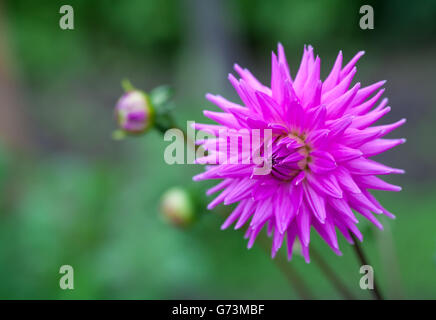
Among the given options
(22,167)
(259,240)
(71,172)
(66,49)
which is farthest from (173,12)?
(259,240)

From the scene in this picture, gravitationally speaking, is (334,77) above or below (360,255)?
above

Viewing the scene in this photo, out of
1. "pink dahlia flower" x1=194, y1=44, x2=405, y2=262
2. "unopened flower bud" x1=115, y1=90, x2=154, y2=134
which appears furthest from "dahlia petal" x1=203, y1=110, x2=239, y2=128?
"unopened flower bud" x1=115, y1=90, x2=154, y2=134

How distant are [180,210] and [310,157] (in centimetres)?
88

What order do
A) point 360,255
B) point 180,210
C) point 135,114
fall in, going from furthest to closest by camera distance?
point 180,210
point 135,114
point 360,255

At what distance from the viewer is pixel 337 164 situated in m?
1.16

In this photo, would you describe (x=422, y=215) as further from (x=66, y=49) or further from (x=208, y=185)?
(x=66, y=49)

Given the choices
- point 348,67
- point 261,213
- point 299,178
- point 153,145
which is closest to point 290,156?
point 299,178

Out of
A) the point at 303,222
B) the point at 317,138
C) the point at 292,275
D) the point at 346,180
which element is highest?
the point at 317,138

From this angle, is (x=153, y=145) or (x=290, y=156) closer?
(x=290, y=156)

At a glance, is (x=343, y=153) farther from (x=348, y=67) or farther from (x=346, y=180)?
(x=348, y=67)

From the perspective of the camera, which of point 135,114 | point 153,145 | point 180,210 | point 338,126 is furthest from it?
point 153,145

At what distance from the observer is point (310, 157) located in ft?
3.90

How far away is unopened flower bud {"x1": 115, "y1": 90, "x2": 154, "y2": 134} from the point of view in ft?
5.41

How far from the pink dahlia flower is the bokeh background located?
54cm
